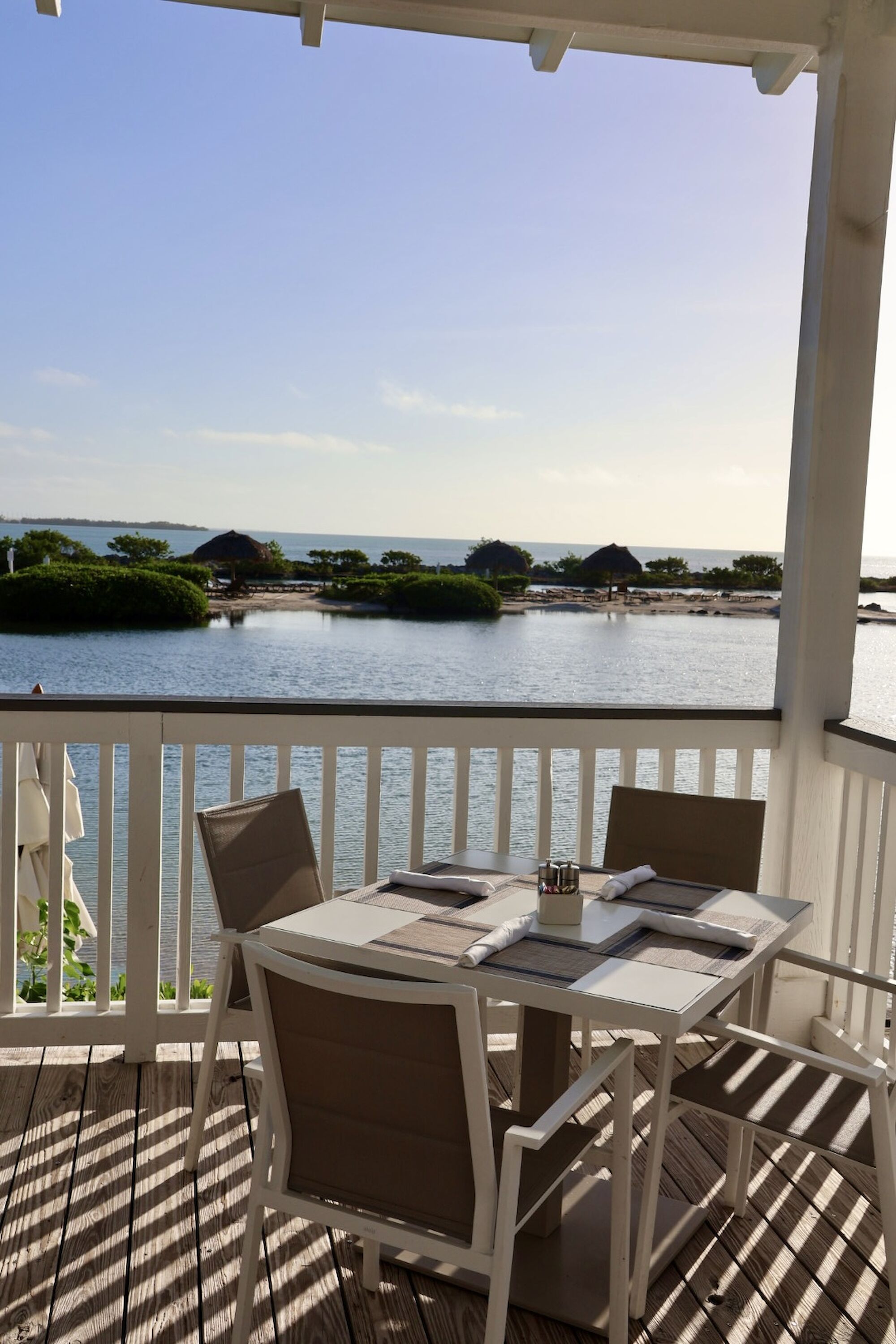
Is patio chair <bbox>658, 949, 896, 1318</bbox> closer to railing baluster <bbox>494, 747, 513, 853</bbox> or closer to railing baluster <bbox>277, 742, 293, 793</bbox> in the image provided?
railing baluster <bbox>494, 747, 513, 853</bbox>

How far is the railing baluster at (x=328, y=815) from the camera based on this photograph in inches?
129

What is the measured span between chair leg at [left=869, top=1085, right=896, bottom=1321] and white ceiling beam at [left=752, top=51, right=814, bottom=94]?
2880 mm

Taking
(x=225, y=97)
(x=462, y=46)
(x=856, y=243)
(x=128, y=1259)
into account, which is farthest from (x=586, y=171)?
(x=128, y=1259)

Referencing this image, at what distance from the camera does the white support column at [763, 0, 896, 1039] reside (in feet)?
10.6

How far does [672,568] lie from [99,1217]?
26340 mm

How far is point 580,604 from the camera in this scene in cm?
2864

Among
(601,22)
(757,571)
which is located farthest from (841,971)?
(757,571)

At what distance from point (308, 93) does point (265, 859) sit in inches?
1145

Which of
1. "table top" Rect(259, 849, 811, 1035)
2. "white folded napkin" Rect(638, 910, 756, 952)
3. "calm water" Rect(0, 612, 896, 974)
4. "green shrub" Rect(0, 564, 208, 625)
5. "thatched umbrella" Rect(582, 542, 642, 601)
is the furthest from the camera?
"thatched umbrella" Rect(582, 542, 642, 601)

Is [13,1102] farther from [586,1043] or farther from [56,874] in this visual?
[586,1043]

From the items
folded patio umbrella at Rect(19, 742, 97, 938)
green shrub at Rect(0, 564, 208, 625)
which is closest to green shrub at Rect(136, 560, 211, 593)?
green shrub at Rect(0, 564, 208, 625)

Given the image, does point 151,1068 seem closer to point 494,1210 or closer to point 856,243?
point 494,1210

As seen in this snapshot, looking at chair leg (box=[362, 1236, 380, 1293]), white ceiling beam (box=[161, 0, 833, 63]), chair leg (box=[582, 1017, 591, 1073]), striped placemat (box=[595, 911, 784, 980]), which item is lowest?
chair leg (box=[362, 1236, 380, 1293])

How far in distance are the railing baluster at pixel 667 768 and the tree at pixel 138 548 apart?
24.8 metres
